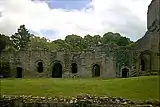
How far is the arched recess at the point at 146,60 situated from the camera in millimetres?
43094

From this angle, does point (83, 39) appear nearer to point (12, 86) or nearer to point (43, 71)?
point (43, 71)

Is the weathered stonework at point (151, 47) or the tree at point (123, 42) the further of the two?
the tree at point (123, 42)

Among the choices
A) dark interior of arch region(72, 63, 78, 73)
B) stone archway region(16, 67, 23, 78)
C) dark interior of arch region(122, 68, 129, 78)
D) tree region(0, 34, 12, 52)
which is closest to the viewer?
dark interior of arch region(122, 68, 129, 78)

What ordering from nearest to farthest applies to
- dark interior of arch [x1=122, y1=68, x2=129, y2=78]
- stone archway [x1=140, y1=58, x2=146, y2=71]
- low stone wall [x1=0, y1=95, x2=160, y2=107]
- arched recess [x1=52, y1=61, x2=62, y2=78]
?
low stone wall [x1=0, y1=95, x2=160, y2=107]
dark interior of arch [x1=122, y1=68, x2=129, y2=78]
stone archway [x1=140, y1=58, x2=146, y2=71]
arched recess [x1=52, y1=61, x2=62, y2=78]

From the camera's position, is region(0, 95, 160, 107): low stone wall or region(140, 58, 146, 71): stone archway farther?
region(140, 58, 146, 71): stone archway

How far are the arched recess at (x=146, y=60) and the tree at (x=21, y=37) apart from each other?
1147 inches

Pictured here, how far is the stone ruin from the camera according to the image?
42594 millimetres

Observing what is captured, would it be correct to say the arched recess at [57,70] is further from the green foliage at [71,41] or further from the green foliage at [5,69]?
the green foliage at [71,41]

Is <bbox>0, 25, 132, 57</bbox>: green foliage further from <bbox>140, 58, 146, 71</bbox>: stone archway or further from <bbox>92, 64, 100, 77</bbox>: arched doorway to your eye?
<bbox>140, 58, 146, 71</bbox>: stone archway

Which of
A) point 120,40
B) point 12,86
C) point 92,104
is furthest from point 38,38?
point 92,104

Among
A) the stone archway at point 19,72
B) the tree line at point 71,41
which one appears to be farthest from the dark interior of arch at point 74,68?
the tree line at point 71,41

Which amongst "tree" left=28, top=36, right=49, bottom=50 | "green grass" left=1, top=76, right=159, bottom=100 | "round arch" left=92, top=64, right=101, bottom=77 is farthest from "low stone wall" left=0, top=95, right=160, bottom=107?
"tree" left=28, top=36, right=49, bottom=50

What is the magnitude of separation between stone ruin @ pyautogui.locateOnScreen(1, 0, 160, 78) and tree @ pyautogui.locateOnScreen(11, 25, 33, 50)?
2199cm

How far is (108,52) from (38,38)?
42.8 m
